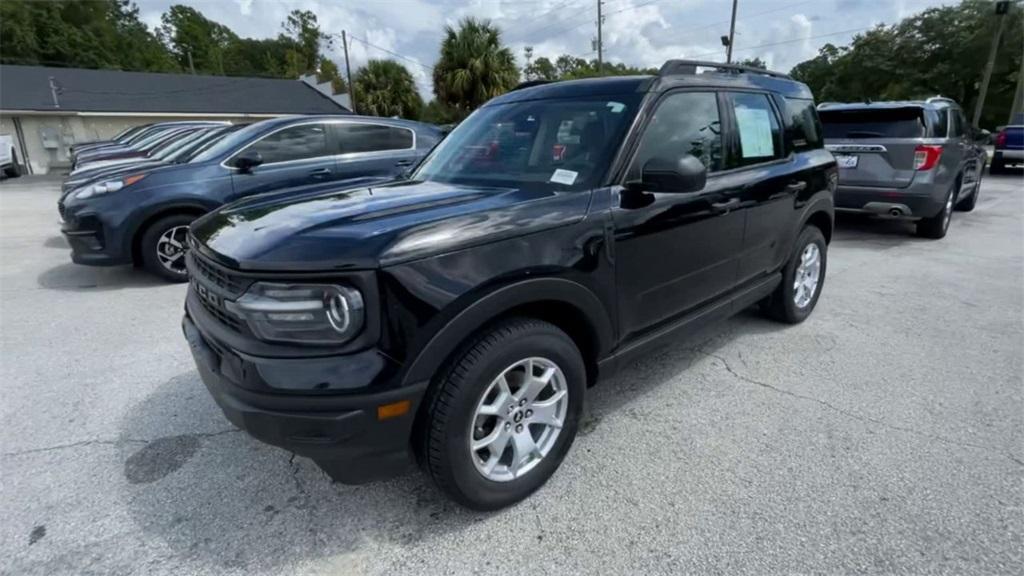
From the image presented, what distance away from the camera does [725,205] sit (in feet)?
9.91

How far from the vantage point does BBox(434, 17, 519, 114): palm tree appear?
2131 centimetres

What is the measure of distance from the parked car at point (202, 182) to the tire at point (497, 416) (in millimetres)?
3714

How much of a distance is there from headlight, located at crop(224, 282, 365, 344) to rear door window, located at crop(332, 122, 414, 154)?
4953 millimetres

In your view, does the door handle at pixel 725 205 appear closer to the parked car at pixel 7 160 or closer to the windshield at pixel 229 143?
the windshield at pixel 229 143

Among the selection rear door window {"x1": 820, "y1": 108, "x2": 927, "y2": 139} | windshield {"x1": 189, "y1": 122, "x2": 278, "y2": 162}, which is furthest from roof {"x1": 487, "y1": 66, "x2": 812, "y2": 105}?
rear door window {"x1": 820, "y1": 108, "x2": 927, "y2": 139}

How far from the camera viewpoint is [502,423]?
218 centimetres

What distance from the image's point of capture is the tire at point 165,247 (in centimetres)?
538

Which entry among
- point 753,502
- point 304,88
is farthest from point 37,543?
Answer: point 304,88

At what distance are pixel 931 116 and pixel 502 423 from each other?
737 cm

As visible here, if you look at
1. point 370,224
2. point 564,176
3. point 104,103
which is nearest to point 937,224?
point 564,176

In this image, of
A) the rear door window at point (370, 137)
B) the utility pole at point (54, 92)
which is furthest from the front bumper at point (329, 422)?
the utility pole at point (54, 92)

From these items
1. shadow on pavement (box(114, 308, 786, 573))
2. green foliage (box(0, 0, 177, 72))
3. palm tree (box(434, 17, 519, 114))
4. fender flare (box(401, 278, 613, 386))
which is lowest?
shadow on pavement (box(114, 308, 786, 573))

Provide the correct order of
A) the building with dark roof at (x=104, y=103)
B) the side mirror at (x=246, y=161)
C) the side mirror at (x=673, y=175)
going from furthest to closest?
the building with dark roof at (x=104, y=103) → the side mirror at (x=246, y=161) → the side mirror at (x=673, y=175)

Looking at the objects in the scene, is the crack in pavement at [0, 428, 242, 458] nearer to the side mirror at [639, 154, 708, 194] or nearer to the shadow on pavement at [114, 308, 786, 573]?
the shadow on pavement at [114, 308, 786, 573]
